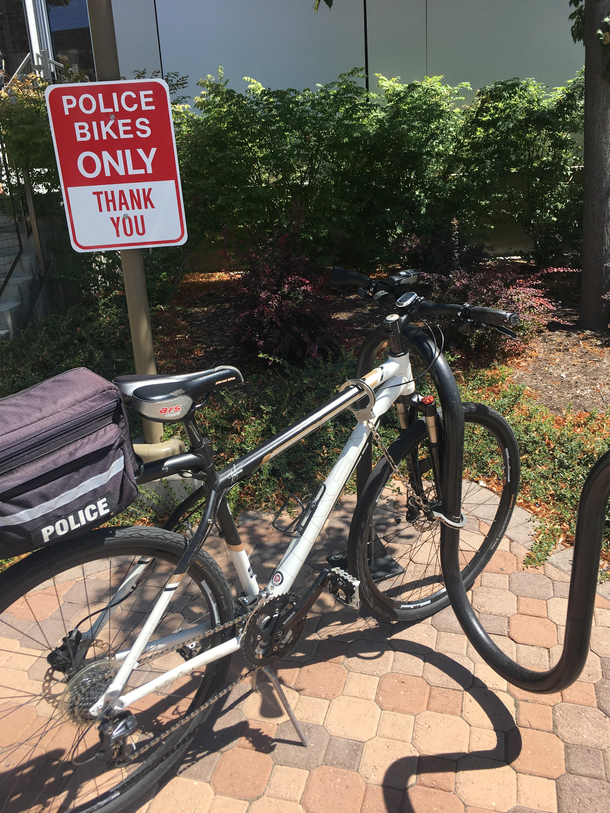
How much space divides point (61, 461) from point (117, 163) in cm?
187

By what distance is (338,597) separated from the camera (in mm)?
2334

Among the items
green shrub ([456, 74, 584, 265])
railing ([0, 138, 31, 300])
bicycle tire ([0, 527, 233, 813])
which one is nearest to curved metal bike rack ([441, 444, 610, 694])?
bicycle tire ([0, 527, 233, 813])

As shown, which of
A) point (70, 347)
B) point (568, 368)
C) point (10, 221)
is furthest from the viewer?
point (10, 221)

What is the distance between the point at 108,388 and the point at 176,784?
1.40 m

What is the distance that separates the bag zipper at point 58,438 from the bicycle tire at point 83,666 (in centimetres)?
31

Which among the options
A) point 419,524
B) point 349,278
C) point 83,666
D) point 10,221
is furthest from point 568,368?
point 10,221

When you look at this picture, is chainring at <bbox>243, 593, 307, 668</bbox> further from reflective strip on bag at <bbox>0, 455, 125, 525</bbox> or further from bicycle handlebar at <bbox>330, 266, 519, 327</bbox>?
bicycle handlebar at <bbox>330, 266, 519, 327</bbox>

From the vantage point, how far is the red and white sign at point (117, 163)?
2.86m

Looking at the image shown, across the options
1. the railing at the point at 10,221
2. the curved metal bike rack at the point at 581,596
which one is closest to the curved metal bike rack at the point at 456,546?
the curved metal bike rack at the point at 581,596

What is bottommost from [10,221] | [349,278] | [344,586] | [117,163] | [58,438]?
[344,586]

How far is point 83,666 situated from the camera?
194 centimetres

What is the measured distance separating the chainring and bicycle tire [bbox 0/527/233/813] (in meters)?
0.11

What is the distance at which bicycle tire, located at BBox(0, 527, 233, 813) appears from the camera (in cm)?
183

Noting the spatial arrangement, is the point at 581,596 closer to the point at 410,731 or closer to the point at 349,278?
the point at 410,731
